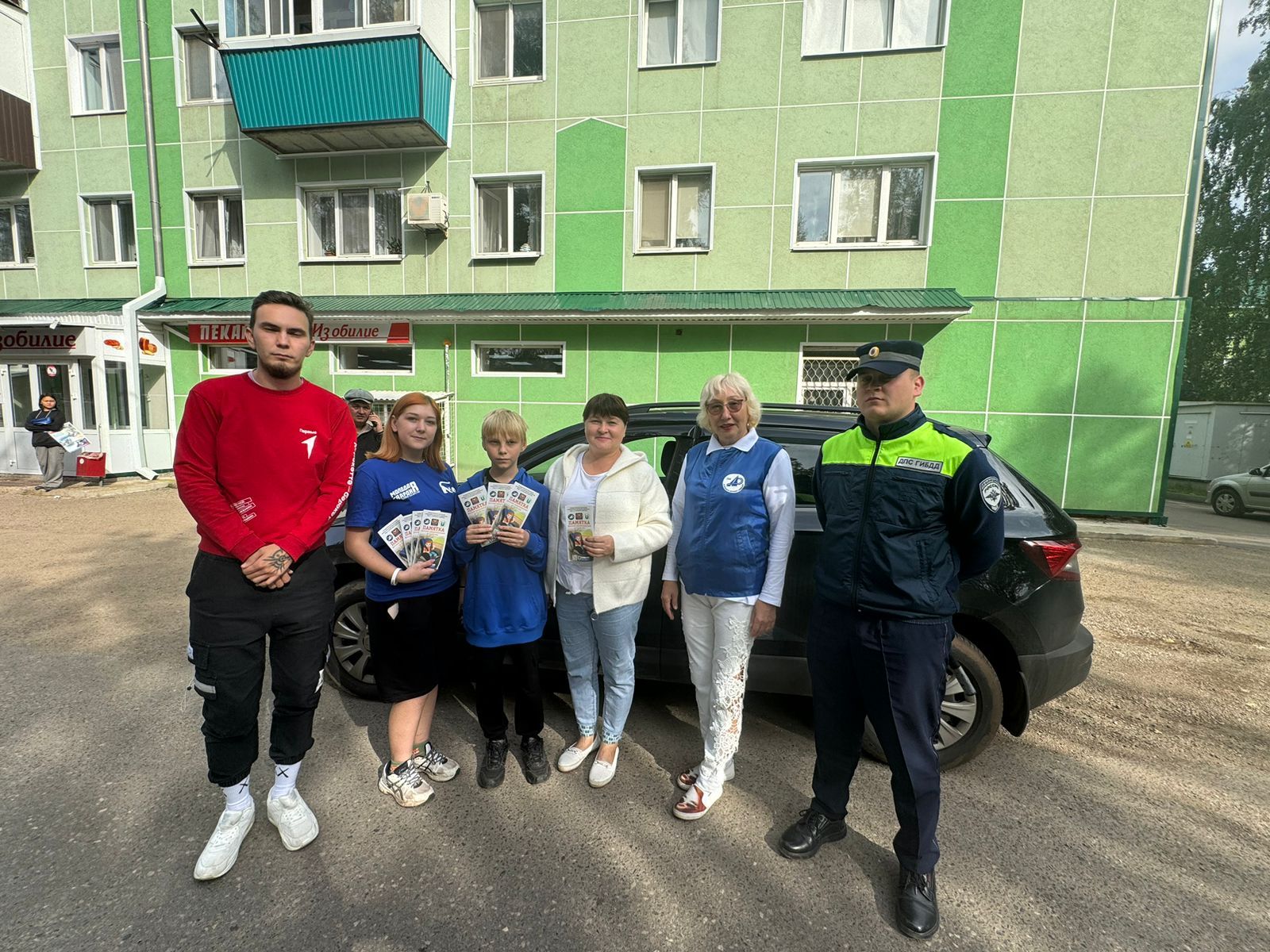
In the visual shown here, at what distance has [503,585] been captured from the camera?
2.73 metres

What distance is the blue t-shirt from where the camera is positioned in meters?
2.53

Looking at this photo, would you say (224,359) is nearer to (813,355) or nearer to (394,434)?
(813,355)

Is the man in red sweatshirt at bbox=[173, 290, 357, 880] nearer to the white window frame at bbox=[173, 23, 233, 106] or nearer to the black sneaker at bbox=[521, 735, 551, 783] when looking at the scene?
the black sneaker at bbox=[521, 735, 551, 783]

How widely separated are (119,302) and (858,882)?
1609 centimetres

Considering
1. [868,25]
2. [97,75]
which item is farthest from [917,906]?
[97,75]

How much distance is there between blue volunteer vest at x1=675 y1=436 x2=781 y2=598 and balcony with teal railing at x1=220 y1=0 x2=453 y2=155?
34.5 feet

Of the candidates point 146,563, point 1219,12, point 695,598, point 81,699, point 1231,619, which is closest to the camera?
point 695,598

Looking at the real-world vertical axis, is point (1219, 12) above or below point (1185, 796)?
above

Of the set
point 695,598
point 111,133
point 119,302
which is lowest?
point 695,598

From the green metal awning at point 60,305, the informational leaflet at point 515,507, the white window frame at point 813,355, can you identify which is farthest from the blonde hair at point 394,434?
the green metal awning at point 60,305

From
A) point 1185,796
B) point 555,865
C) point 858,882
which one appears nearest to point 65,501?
point 555,865

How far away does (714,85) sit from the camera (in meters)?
10.2

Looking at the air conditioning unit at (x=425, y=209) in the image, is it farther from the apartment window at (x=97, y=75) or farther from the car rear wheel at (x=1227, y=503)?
the car rear wheel at (x=1227, y=503)

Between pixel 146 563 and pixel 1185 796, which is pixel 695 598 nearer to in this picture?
pixel 1185 796
